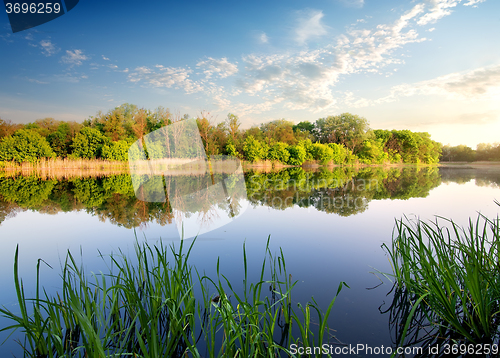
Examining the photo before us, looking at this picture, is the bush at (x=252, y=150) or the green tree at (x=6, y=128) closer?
the green tree at (x=6, y=128)

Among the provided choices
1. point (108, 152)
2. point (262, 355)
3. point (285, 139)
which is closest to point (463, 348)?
point (262, 355)

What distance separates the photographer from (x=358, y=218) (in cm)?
519

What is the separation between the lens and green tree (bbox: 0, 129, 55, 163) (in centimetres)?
2089

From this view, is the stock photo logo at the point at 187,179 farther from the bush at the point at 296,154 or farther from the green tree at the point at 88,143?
the bush at the point at 296,154

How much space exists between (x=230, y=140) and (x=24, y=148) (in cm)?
1897

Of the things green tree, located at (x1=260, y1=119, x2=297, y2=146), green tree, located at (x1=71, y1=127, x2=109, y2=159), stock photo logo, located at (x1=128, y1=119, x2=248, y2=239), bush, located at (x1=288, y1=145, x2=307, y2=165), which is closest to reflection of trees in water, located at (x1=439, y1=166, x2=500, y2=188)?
stock photo logo, located at (x1=128, y1=119, x2=248, y2=239)

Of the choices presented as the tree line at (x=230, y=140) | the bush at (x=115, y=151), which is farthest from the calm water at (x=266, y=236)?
the bush at (x=115, y=151)

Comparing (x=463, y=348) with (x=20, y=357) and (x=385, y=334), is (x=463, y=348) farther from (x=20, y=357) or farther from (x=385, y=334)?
(x=20, y=357)

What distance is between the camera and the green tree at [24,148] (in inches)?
822

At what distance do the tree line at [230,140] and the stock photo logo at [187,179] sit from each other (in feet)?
6.50

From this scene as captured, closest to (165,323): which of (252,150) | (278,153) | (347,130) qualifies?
(252,150)

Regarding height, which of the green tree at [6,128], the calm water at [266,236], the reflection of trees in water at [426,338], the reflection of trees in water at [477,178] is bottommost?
the reflection of trees in water at [426,338]

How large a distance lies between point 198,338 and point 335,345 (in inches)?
36.0

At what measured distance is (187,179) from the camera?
13.5 metres
